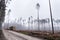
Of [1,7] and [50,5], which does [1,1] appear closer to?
[1,7]

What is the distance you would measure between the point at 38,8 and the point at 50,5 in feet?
212

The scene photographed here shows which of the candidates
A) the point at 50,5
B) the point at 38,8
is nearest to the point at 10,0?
the point at 50,5

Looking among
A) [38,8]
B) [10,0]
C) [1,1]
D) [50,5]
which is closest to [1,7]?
[1,1]

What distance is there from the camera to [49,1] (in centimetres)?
4316

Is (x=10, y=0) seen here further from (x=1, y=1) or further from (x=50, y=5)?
(x=50, y=5)

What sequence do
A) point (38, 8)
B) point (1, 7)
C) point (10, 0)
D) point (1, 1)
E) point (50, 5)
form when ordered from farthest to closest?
point (38, 8), point (50, 5), point (1, 7), point (1, 1), point (10, 0)

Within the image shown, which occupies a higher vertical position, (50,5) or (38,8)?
(38,8)

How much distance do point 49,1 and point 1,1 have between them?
1804cm

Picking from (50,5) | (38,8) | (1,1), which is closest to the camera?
(1,1)

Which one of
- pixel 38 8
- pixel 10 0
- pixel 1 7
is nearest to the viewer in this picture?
pixel 10 0

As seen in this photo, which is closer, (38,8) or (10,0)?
(10,0)

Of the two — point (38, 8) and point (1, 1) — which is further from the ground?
point (38, 8)

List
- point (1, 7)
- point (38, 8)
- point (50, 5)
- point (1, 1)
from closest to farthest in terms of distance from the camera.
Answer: point (1, 1)
point (1, 7)
point (50, 5)
point (38, 8)

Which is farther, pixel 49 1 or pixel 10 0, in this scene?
pixel 49 1
